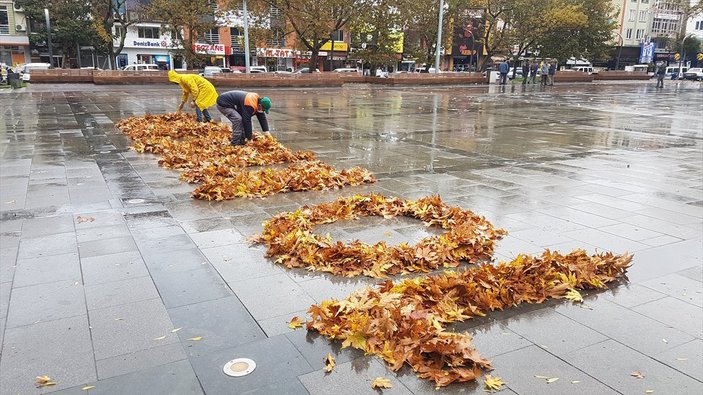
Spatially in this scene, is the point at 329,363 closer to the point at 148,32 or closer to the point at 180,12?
the point at 180,12

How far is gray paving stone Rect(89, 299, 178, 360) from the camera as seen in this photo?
3.21m

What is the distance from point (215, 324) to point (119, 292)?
926 mm

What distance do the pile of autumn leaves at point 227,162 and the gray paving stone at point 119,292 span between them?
2545 millimetres

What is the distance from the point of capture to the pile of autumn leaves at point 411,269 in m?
3.20

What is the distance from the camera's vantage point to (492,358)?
321cm

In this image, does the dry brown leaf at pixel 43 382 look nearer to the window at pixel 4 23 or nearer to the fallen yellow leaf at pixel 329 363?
the fallen yellow leaf at pixel 329 363

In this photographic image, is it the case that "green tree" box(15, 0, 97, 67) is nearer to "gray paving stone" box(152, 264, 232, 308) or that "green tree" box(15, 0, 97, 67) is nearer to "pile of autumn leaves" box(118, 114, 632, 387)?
"pile of autumn leaves" box(118, 114, 632, 387)

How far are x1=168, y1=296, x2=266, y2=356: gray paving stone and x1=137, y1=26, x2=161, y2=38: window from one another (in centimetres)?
5534

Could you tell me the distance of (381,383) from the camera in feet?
9.46

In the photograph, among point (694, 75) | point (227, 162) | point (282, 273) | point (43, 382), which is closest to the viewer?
point (43, 382)

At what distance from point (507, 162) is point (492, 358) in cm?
684

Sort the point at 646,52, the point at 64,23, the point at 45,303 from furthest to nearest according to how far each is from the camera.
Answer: the point at 646,52
the point at 64,23
the point at 45,303

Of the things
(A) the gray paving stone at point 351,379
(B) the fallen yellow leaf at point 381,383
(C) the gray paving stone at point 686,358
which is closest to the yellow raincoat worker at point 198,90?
(A) the gray paving stone at point 351,379

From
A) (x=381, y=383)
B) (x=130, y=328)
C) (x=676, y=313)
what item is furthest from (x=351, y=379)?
(x=676, y=313)
